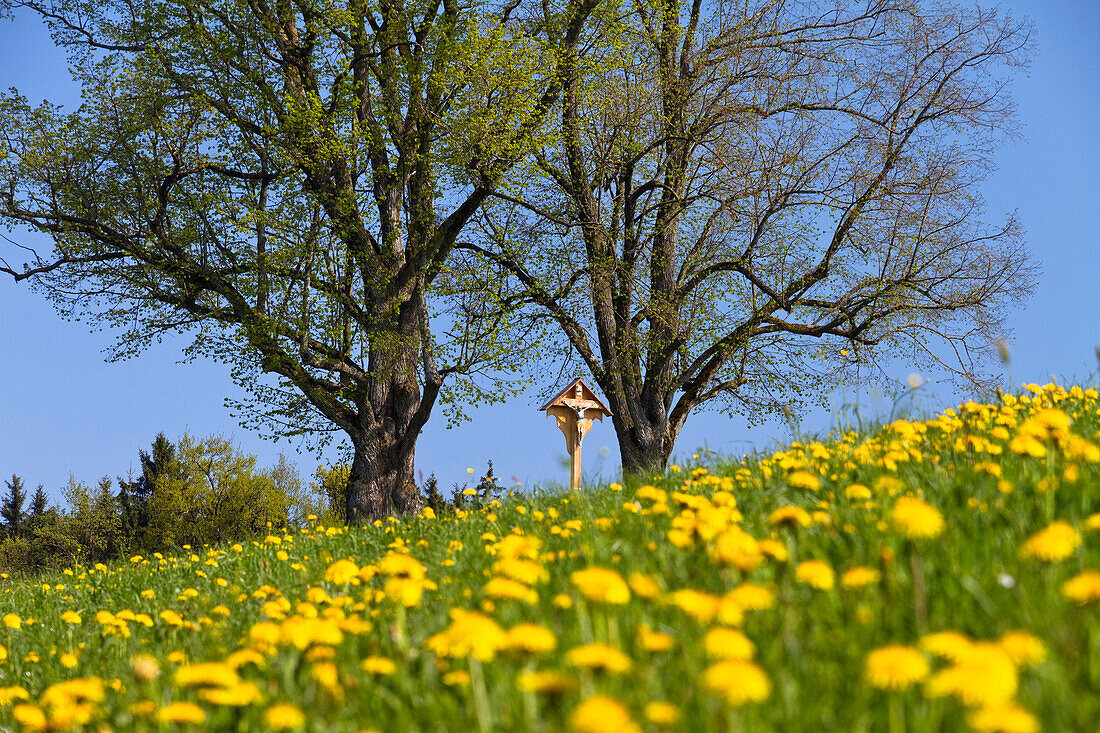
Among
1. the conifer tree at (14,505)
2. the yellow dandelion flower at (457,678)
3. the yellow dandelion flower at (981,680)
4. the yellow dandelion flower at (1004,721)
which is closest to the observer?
the yellow dandelion flower at (1004,721)

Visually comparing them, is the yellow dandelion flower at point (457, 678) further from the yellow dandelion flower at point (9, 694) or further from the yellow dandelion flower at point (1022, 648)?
the yellow dandelion flower at point (9, 694)

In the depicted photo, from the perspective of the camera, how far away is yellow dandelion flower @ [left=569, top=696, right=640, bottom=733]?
1.26 metres

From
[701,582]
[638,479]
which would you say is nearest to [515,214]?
[638,479]

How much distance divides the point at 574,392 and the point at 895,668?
40.8 ft

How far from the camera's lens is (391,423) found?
13.3 m

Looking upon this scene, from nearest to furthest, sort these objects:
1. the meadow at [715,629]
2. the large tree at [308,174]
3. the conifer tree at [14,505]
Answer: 1. the meadow at [715,629]
2. the large tree at [308,174]
3. the conifer tree at [14,505]

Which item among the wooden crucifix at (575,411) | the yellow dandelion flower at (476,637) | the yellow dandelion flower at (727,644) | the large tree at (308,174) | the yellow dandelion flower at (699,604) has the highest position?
the large tree at (308,174)

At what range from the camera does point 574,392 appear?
13922 millimetres

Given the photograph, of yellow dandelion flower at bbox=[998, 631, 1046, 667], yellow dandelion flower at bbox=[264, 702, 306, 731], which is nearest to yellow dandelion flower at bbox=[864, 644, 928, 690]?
yellow dandelion flower at bbox=[998, 631, 1046, 667]

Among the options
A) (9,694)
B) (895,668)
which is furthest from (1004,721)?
(9,694)

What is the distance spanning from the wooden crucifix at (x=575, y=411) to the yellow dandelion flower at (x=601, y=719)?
1232cm

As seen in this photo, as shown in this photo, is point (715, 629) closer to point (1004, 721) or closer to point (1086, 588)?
point (1004, 721)

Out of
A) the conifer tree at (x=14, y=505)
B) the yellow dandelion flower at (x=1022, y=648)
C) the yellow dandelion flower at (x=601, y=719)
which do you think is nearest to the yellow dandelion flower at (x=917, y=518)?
the yellow dandelion flower at (x=1022, y=648)

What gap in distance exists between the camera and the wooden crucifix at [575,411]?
1377cm
